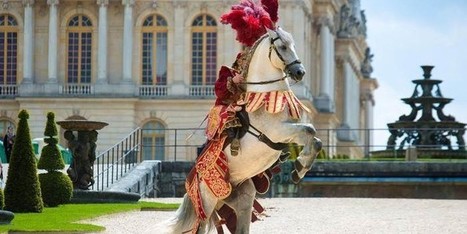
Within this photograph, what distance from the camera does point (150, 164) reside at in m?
34.4

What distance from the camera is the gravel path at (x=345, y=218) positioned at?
2062 cm

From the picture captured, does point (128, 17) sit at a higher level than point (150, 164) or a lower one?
higher

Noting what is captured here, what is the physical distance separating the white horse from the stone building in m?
46.4

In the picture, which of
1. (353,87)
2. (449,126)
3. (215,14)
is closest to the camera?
(449,126)

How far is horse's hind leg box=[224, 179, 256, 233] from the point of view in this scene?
14812mm

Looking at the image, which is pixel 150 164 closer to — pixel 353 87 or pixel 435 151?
pixel 435 151

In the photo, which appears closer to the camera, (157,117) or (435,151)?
(435,151)

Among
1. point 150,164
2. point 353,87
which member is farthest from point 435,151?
point 353,87

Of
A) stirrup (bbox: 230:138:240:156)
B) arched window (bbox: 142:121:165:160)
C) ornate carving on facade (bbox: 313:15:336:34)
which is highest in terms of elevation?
ornate carving on facade (bbox: 313:15:336:34)

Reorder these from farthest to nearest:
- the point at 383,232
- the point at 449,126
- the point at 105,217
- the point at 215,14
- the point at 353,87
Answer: the point at 353,87
the point at 215,14
the point at 449,126
the point at 105,217
the point at 383,232

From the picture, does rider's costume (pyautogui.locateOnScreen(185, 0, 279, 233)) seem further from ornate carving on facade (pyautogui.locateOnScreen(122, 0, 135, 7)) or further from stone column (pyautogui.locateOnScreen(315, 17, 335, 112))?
stone column (pyautogui.locateOnScreen(315, 17, 335, 112))

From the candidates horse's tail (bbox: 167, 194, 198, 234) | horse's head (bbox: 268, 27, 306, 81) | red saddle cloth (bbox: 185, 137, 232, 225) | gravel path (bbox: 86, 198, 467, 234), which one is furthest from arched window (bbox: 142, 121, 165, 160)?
horse's head (bbox: 268, 27, 306, 81)

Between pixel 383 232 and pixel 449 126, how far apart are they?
2544 cm

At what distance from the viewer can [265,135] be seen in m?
14.4
